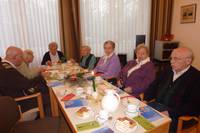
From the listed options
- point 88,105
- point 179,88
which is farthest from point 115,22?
point 88,105

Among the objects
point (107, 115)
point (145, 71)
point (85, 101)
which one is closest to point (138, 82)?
point (145, 71)

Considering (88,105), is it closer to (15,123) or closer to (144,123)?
(144,123)

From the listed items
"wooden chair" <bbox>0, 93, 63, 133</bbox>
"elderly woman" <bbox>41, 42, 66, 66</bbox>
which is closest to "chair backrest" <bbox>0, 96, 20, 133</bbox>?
"wooden chair" <bbox>0, 93, 63, 133</bbox>

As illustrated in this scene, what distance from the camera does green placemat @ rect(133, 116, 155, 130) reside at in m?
1.15

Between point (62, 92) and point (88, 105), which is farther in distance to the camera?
point (62, 92)

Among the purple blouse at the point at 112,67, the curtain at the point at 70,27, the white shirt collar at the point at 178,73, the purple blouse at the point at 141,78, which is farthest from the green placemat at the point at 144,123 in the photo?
the curtain at the point at 70,27

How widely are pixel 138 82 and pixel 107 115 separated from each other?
43.3 inches

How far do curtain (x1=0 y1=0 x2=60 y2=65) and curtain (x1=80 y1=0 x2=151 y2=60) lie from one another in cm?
73

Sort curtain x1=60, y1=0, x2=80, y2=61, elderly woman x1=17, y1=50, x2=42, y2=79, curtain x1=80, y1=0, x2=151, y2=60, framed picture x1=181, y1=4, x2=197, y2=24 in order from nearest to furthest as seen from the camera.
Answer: elderly woman x1=17, y1=50, x2=42, y2=79 → curtain x1=60, y1=0, x2=80, y2=61 → framed picture x1=181, y1=4, x2=197, y2=24 → curtain x1=80, y1=0, x2=151, y2=60

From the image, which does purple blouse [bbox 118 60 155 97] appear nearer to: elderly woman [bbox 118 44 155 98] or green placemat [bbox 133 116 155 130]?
elderly woman [bbox 118 44 155 98]

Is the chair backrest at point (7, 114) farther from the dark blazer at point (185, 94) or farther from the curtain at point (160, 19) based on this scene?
the curtain at point (160, 19)

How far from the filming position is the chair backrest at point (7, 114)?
1.33 m

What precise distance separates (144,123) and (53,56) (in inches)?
112

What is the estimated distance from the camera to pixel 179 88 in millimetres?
1709
